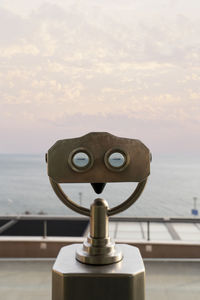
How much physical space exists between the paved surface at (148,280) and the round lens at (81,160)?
2.13m

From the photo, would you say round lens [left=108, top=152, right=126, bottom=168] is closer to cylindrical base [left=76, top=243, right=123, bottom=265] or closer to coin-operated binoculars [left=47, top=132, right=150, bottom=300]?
coin-operated binoculars [left=47, top=132, right=150, bottom=300]

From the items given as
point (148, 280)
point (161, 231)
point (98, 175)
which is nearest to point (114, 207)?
point (98, 175)

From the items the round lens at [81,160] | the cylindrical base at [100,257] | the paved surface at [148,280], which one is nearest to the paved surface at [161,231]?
the paved surface at [148,280]

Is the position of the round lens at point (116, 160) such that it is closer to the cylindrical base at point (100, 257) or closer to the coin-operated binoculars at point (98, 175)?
the coin-operated binoculars at point (98, 175)

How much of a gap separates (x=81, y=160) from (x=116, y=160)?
0.21ft

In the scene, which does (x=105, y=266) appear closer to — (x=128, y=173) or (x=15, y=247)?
(x=128, y=173)

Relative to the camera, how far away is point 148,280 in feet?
8.94

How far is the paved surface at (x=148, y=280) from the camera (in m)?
2.39

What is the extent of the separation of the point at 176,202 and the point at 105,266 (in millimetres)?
63237

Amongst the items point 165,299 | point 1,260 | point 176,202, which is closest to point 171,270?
point 165,299

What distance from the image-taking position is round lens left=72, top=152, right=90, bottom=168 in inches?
21.0

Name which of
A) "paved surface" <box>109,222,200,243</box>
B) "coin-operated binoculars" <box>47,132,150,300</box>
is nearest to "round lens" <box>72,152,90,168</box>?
"coin-operated binoculars" <box>47,132,150,300</box>

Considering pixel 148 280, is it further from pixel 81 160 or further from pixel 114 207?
pixel 81 160

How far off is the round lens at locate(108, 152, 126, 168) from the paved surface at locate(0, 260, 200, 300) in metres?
2.14
